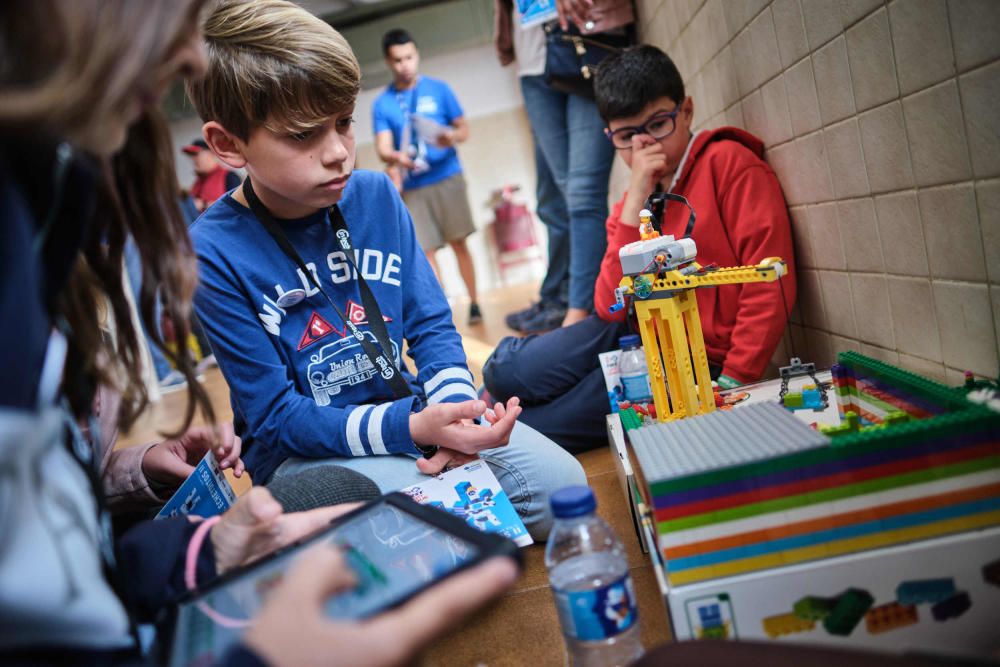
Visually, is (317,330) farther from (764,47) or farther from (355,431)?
(764,47)

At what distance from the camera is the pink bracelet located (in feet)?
2.17

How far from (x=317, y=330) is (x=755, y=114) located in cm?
103

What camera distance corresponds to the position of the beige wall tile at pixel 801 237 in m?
1.48

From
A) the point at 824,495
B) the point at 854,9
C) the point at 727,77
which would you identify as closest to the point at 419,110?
the point at 727,77

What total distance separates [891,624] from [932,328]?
544mm

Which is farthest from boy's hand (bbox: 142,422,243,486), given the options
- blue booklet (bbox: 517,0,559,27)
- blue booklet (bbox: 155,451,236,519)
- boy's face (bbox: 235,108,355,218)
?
blue booklet (bbox: 517,0,559,27)

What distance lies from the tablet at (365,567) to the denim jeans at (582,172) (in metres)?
1.78

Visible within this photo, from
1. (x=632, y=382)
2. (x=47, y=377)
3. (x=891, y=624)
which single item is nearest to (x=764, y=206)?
(x=632, y=382)

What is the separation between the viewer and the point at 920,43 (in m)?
0.96

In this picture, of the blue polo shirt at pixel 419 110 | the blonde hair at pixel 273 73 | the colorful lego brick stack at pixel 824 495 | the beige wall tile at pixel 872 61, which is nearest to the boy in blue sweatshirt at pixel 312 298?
the blonde hair at pixel 273 73

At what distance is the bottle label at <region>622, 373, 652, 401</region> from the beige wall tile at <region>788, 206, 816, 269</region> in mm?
398

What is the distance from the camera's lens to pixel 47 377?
604 millimetres

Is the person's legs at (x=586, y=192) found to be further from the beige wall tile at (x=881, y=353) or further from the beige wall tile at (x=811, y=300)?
the beige wall tile at (x=881, y=353)

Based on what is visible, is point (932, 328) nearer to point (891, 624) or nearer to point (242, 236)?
point (891, 624)
